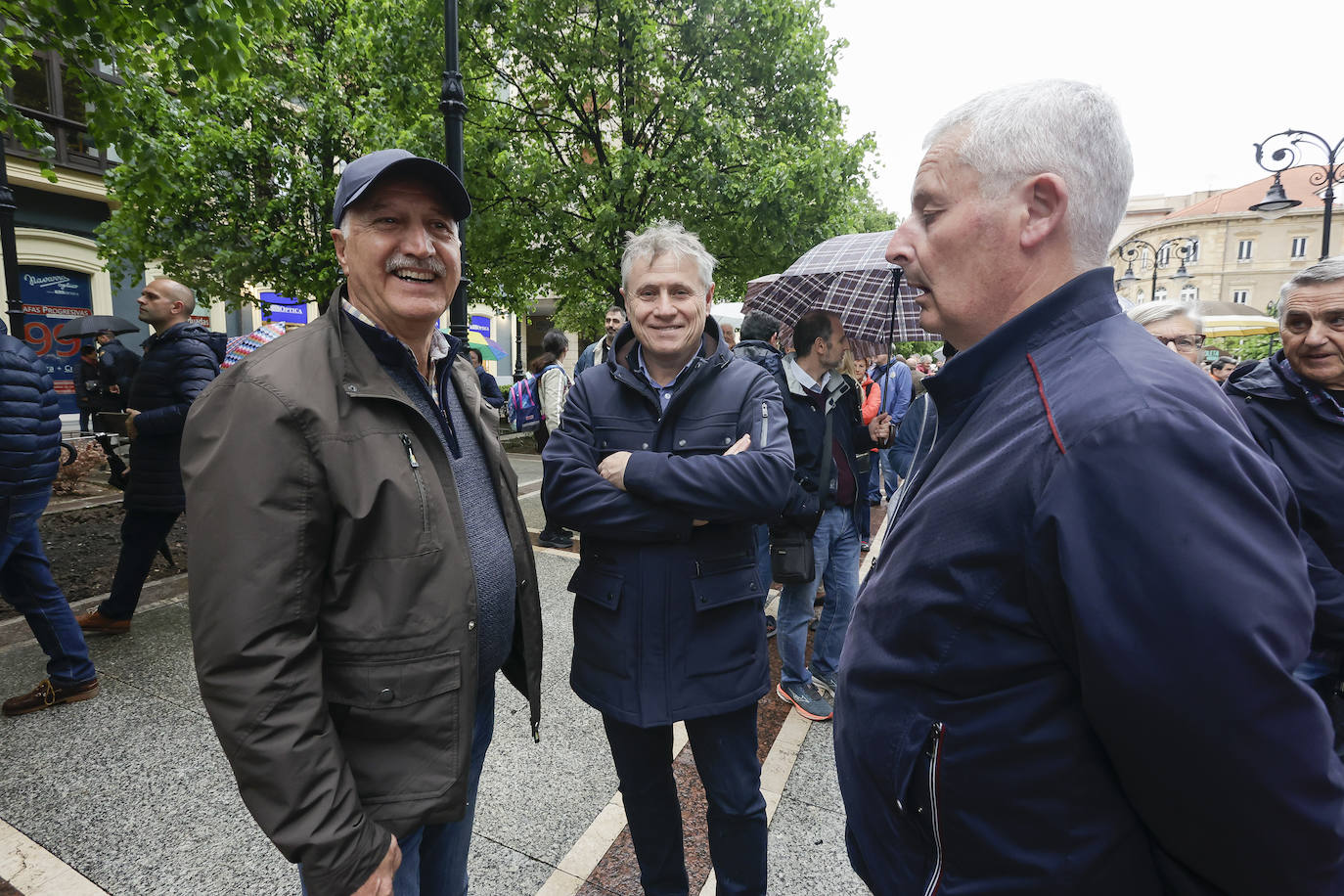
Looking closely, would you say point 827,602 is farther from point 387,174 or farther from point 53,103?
point 53,103

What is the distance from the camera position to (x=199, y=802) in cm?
274

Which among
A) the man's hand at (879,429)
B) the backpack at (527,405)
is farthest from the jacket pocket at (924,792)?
the backpack at (527,405)

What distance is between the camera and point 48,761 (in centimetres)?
299

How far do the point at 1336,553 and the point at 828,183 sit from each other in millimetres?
10345

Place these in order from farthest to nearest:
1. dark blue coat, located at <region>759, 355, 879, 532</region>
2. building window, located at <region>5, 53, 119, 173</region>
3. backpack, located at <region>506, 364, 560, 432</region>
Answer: building window, located at <region>5, 53, 119, 173</region> → backpack, located at <region>506, 364, 560, 432</region> → dark blue coat, located at <region>759, 355, 879, 532</region>

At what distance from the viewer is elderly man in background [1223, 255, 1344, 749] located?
6.88 ft

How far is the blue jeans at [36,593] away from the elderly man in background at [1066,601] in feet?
13.2

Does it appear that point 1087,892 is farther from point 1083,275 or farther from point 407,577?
point 407,577

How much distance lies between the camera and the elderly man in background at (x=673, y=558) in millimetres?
2043

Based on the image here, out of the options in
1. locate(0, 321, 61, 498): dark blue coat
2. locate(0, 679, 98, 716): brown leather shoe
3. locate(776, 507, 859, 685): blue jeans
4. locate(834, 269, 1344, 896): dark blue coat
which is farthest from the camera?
locate(776, 507, 859, 685): blue jeans

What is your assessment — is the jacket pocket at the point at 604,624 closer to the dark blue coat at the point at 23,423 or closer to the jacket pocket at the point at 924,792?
the jacket pocket at the point at 924,792

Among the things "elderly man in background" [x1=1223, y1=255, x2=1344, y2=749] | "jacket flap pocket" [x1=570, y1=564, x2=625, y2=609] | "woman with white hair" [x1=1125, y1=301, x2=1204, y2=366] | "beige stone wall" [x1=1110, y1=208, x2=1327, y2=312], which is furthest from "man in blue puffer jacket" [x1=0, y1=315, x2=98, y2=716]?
"beige stone wall" [x1=1110, y1=208, x2=1327, y2=312]

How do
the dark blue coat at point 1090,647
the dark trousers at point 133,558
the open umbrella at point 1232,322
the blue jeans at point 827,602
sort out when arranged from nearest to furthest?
the dark blue coat at point 1090,647, the blue jeans at point 827,602, the dark trousers at point 133,558, the open umbrella at point 1232,322

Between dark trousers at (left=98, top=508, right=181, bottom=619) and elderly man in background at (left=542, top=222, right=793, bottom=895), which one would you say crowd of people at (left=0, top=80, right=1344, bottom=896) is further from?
dark trousers at (left=98, top=508, right=181, bottom=619)
